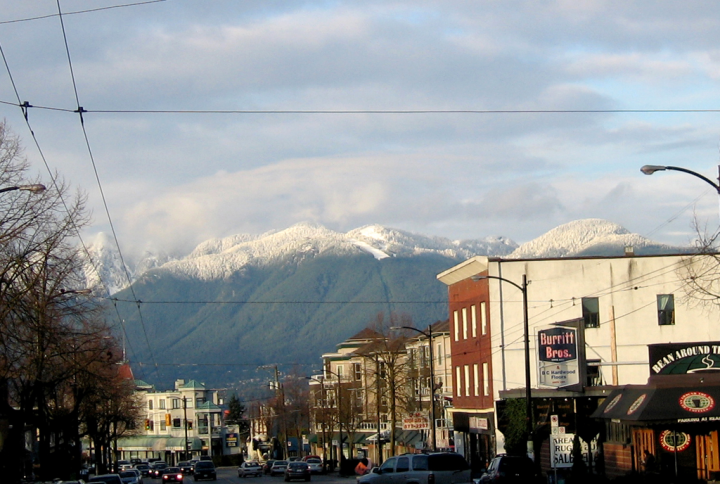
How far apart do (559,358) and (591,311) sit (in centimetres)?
1045

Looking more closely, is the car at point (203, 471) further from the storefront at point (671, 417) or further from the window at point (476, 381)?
the storefront at point (671, 417)

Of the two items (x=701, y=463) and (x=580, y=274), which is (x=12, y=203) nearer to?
(x=701, y=463)

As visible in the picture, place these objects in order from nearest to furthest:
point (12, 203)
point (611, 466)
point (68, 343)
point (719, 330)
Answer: point (12, 203) < point (68, 343) < point (611, 466) < point (719, 330)

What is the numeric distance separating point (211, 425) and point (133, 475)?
106 metres

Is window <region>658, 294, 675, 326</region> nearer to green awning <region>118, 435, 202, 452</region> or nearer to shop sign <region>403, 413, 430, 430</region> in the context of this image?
shop sign <region>403, 413, 430, 430</region>

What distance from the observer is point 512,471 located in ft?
114

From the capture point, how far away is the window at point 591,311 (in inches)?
2143

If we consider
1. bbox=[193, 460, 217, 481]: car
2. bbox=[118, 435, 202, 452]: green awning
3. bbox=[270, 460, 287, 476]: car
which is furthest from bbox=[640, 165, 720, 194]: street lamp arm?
bbox=[118, 435, 202, 452]: green awning

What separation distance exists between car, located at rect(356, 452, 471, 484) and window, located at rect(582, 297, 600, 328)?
831 inches

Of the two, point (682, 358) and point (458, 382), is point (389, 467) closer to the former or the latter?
point (682, 358)

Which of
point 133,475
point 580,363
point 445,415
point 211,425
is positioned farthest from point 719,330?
point 211,425

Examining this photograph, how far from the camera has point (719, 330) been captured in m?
53.6

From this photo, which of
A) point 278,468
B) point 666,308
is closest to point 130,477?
point 278,468

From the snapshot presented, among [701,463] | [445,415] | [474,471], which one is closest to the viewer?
[701,463]
